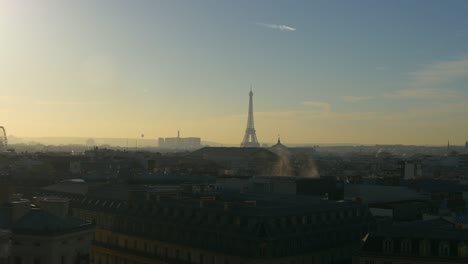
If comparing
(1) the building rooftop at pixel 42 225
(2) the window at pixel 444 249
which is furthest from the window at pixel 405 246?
(1) the building rooftop at pixel 42 225

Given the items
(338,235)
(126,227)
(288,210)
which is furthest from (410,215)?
(126,227)

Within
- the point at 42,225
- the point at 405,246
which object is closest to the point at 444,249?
the point at 405,246

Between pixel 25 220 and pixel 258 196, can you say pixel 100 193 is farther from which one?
pixel 25 220

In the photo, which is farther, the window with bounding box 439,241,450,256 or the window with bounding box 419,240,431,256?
the window with bounding box 419,240,431,256

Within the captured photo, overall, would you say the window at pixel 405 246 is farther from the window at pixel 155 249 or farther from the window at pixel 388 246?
the window at pixel 155 249

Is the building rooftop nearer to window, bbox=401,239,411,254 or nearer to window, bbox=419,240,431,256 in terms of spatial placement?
window, bbox=401,239,411,254

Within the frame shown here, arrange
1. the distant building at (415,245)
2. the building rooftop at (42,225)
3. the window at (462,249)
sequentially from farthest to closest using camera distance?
the distant building at (415,245)
the window at (462,249)
the building rooftop at (42,225)

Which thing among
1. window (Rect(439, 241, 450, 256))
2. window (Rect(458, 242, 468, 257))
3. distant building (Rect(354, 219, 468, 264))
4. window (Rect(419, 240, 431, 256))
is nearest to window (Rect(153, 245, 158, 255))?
distant building (Rect(354, 219, 468, 264))
